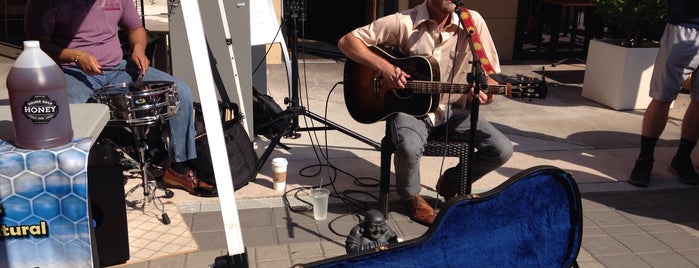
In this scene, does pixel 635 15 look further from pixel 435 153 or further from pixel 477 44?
pixel 435 153

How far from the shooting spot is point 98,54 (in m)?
3.93

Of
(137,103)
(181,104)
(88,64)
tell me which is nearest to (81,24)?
(88,64)

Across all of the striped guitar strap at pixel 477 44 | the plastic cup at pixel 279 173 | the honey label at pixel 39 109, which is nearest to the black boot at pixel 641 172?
the striped guitar strap at pixel 477 44

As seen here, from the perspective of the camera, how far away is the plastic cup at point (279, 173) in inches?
161

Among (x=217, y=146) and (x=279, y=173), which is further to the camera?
(x=279, y=173)

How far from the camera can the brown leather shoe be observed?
400cm

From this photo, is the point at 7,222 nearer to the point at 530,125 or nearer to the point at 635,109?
the point at 530,125

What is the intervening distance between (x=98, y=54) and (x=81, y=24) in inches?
8.1

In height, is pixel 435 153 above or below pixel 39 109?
below

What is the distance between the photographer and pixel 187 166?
13.4ft

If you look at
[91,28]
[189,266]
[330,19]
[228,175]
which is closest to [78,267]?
[228,175]

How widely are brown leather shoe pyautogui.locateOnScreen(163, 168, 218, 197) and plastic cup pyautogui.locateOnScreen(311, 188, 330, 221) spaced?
69 cm

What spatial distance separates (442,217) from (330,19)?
31.0 feet

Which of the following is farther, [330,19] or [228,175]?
[330,19]
